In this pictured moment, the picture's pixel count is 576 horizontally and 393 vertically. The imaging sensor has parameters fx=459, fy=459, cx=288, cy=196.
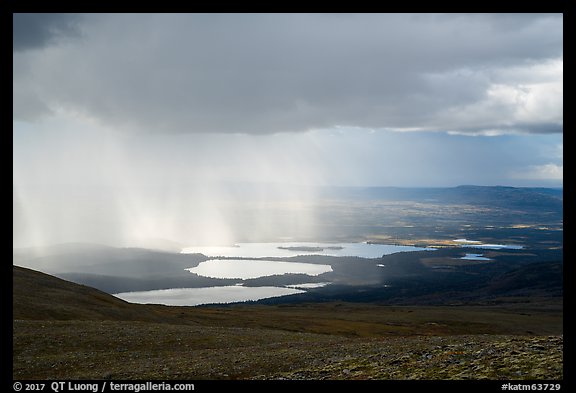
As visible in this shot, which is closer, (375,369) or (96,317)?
(375,369)
